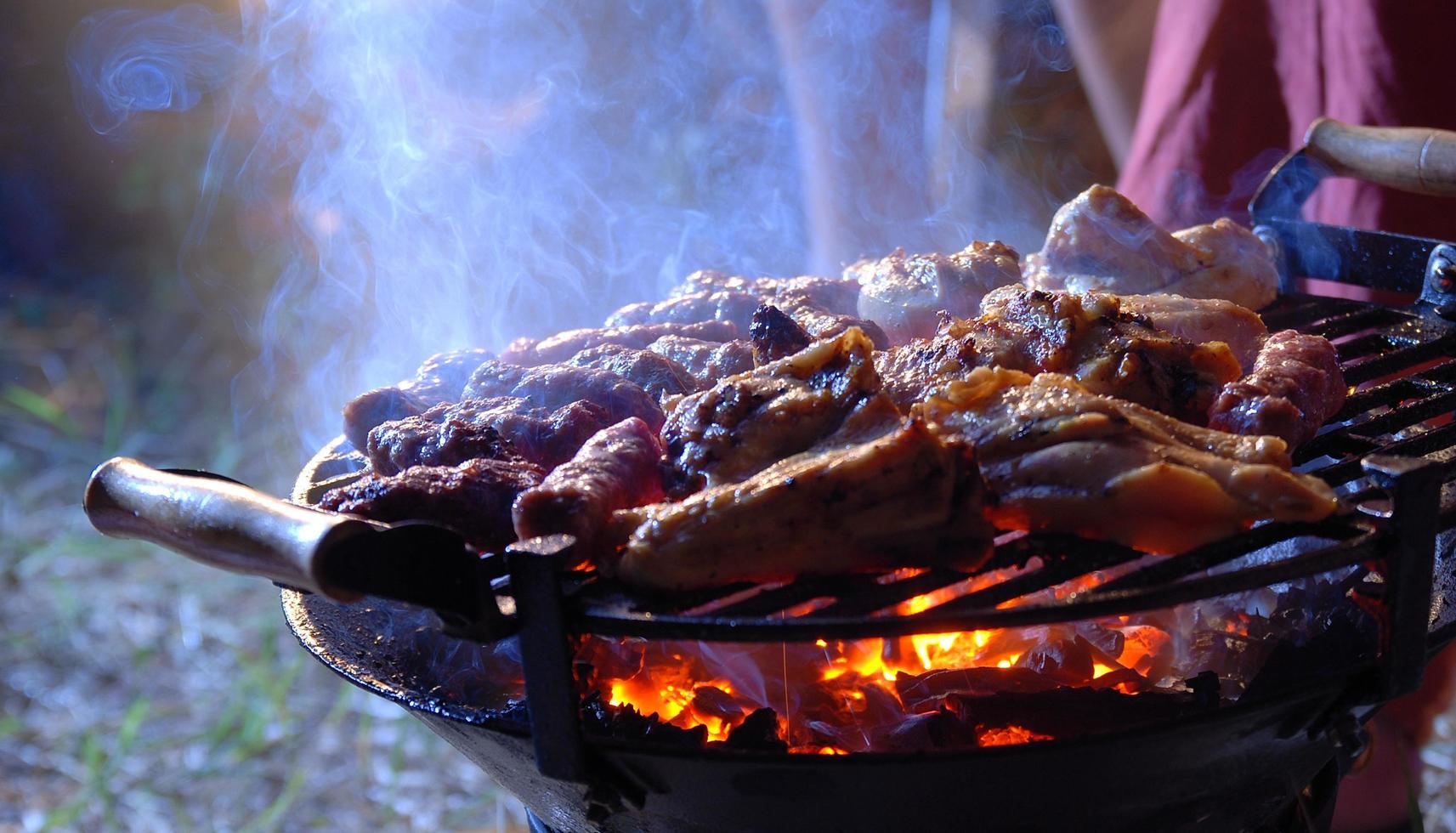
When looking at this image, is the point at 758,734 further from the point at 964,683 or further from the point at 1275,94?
the point at 1275,94

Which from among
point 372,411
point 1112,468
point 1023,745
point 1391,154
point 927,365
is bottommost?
point 1023,745

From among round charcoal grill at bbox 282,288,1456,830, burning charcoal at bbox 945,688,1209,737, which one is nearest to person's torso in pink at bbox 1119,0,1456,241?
round charcoal grill at bbox 282,288,1456,830

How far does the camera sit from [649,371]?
2.56 meters

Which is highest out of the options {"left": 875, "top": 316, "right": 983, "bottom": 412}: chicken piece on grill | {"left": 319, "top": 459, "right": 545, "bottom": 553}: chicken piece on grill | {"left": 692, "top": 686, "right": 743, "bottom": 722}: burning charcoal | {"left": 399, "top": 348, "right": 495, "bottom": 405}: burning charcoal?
{"left": 399, "top": 348, "right": 495, "bottom": 405}: burning charcoal

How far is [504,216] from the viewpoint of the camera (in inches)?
198

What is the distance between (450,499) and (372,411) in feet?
2.43

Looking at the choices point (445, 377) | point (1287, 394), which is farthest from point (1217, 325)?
point (445, 377)

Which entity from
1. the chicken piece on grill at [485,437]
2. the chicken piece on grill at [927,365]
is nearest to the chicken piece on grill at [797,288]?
the chicken piece on grill at [927,365]

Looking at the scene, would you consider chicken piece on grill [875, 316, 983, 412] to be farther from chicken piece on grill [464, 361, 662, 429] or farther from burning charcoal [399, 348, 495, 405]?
burning charcoal [399, 348, 495, 405]


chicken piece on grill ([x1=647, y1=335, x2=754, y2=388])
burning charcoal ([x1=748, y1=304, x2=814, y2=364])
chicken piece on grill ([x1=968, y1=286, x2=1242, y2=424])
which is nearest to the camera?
chicken piece on grill ([x1=968, y1=286, x2=1242, y2=424])

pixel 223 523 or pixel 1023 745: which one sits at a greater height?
pixel 223 523

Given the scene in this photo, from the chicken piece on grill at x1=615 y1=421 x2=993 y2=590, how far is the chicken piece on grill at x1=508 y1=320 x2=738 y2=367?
53.8 inches

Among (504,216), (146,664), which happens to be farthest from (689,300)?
(146,664)

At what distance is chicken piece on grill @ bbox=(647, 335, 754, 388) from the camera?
2.61 meters
